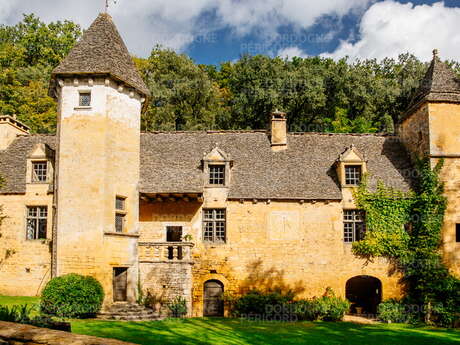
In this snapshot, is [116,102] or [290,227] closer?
[116,102]

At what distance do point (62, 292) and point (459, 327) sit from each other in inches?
680

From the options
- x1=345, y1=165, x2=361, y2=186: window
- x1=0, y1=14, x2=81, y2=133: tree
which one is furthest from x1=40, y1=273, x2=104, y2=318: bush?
x1=0, y1=14, x2=81, y2=133: tree

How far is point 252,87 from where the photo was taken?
4150cm

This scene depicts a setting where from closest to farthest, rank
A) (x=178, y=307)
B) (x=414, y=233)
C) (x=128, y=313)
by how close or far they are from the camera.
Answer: (x=128, y=313) < (x=178, y=307) < (x=414, y=233)

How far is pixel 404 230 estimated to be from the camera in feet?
73.5

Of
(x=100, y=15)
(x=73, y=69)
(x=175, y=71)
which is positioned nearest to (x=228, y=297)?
Result: (x=73, y=69)

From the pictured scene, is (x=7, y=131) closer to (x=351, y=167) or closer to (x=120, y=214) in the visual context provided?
(x=120, y=214)

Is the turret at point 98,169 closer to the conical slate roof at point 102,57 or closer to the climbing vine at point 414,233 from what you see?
the conical slate roof at point 102,57

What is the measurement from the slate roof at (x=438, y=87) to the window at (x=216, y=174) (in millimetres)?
10605

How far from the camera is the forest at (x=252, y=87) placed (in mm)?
40250

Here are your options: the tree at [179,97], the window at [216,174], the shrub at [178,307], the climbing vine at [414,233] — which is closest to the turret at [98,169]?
the shrub at [178,307]

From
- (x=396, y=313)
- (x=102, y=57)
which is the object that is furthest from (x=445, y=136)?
(x=102, y=57)

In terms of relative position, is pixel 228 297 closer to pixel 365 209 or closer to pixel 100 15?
pixel 365 209

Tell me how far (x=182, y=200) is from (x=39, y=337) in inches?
669
